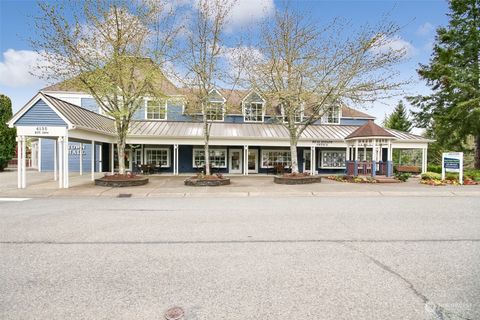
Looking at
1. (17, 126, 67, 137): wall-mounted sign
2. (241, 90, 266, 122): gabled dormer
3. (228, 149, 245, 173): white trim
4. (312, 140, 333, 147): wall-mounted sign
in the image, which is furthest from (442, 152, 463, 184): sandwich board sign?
(17, 126, 67, 137): wall-mounted sign

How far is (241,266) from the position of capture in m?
4.37

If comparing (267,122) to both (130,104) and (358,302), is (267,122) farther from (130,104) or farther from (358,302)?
(358,302)

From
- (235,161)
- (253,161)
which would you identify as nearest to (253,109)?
(253,161)

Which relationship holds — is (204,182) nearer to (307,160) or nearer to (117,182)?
(117,182)

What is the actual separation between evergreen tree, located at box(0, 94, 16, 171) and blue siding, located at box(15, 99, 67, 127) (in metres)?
14.7

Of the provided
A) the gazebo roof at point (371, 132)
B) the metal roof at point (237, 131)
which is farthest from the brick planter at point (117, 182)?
the gazebo roof at point (371, 132)

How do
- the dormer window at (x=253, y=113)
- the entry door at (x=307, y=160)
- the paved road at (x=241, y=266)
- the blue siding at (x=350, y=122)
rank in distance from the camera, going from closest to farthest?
the paved road at (x=241, y=266) → the dormer window at (x=253, y=113) → the entry door at (x=307, y=160) → the blue siding at (x=350, y=122)

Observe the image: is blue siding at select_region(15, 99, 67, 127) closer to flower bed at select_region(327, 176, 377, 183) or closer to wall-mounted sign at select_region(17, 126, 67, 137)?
wall-mounted sign at select_region(17, 126, 67, 137)

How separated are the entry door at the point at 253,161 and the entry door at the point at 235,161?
78 cm

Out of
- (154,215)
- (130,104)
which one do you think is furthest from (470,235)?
(130,104)

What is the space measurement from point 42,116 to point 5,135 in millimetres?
15337

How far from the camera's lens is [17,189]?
45.6ft

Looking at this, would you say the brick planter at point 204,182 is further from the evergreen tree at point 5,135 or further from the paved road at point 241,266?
the evergreen tree at point 5,135

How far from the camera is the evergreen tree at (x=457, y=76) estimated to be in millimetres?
22172
